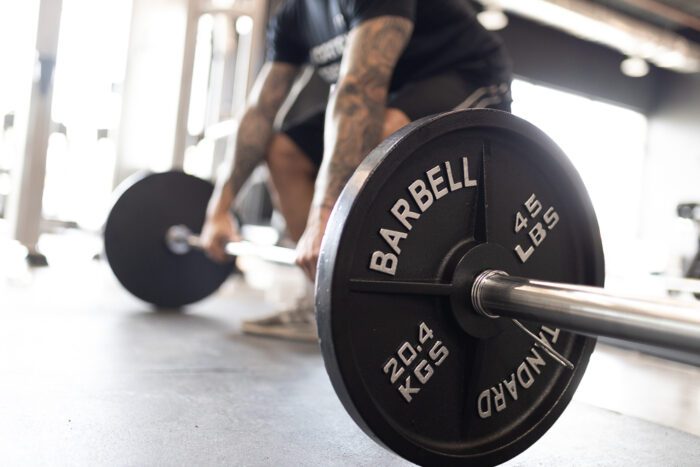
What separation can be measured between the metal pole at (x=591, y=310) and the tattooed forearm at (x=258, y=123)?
121 cm

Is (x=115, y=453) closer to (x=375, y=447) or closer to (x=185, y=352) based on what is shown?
(x=375, y=447)

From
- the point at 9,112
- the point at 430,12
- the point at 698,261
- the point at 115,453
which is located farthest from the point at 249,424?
the point at 698,261

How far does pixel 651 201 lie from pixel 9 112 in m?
9.57

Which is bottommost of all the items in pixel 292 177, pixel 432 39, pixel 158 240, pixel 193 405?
pixel 193 405

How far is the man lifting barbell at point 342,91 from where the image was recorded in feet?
4.48

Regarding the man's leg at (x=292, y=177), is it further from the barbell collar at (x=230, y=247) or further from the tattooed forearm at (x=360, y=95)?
the tattooed forearm at (x=360, y=95)

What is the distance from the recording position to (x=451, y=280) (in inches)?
34.4

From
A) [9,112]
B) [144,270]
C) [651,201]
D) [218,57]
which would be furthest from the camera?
[651,201]

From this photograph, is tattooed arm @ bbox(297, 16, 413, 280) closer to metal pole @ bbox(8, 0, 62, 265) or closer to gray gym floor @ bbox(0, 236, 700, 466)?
gray gym floor @ bbox(0, 236, 700, 466)

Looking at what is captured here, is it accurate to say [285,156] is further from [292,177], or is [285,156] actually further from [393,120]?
[393,120]

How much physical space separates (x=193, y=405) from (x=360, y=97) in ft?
2.22

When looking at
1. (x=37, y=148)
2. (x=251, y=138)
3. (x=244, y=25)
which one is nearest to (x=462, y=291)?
(x=251, y=138)

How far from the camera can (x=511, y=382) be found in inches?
36.3

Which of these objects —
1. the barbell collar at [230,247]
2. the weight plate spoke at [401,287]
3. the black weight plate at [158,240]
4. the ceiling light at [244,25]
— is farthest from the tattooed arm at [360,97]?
the ceiling light at [244,25]
